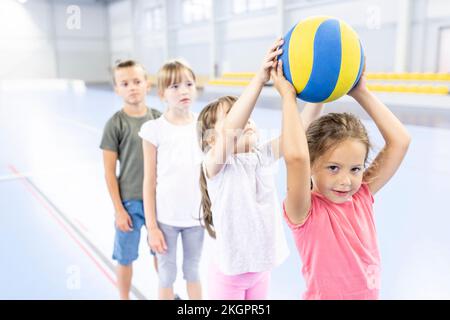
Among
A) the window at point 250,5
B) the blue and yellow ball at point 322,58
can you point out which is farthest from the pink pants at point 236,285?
the window at point 250,5

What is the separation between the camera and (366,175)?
122 cm

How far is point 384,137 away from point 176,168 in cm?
86

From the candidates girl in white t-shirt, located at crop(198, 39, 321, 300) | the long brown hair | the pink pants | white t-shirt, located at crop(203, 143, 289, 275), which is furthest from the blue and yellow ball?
→ the pink pants

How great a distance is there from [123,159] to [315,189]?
108 centimetres

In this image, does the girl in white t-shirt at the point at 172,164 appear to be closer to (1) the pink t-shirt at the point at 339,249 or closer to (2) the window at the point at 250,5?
(1) the pink t-shirt at the point at 339,249

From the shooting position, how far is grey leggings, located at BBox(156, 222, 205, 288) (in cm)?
177

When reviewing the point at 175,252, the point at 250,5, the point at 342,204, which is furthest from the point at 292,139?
the point at 250,5

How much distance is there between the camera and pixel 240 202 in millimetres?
1308

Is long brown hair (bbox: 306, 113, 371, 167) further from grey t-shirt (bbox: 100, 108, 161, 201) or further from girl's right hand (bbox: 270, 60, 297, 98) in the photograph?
grey t-shirt (bbox: 100, 108, 161, 201)

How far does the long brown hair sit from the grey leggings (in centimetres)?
84

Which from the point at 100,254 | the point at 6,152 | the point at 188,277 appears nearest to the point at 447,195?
the point at 188,277

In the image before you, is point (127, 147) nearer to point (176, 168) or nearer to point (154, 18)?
point (176, 168)

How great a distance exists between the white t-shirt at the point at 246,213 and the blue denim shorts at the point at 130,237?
0.66 metres
